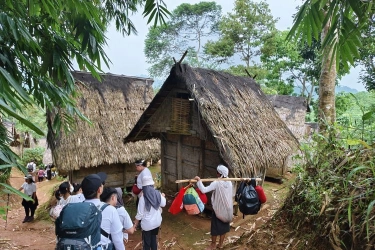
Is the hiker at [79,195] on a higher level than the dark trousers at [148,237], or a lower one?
higher

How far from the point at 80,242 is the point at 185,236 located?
166 inches

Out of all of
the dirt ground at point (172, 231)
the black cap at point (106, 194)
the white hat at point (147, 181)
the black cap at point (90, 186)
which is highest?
the black cap at point (90, 186)

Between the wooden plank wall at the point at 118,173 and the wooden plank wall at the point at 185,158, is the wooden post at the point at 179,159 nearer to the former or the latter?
the wooden plank wall at the point at 185,158

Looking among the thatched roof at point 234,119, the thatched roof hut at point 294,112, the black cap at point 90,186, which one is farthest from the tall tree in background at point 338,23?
the thatched roof hut at point 294,112

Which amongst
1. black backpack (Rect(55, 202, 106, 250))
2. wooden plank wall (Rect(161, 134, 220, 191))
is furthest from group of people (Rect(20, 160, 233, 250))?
wooden plank wall (Rect(161, 134, 220, 191))

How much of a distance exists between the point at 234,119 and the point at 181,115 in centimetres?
140

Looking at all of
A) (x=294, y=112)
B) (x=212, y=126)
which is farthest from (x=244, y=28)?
(x=212, y=126)

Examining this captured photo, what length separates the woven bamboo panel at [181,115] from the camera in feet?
22.7

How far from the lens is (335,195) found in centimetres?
261

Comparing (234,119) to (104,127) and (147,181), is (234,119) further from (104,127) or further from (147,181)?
(104,127)

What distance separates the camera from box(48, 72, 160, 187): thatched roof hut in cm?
809

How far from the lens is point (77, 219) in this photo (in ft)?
7.81

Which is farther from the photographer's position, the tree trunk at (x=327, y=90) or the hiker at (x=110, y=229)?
the tree trunk at (x=327, y=90)

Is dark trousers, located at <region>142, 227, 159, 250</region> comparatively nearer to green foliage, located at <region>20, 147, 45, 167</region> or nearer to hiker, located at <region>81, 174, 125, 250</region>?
hiker, located at <region>81, 174, 125, 250</region>
